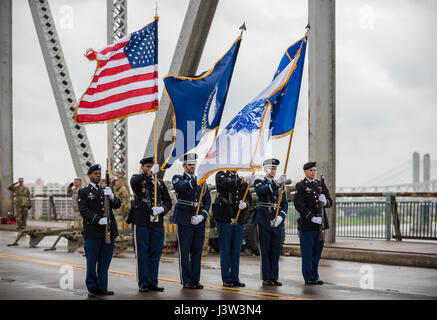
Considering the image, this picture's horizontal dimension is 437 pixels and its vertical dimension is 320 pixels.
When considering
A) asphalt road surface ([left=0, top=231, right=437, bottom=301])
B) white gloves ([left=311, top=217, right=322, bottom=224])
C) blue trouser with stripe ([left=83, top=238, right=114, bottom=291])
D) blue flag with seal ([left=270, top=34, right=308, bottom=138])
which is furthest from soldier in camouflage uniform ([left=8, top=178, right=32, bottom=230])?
white gloves ([left=311, top=217, right=322, bottom=224])

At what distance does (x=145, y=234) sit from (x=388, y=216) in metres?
9.49

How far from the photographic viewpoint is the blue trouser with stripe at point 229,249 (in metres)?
9.18

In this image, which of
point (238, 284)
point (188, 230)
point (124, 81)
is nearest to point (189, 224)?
point (188, 230)

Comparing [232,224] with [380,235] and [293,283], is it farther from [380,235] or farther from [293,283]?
[380,235]

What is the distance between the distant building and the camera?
91.5 feet

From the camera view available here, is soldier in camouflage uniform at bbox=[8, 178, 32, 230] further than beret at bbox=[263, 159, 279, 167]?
Yes

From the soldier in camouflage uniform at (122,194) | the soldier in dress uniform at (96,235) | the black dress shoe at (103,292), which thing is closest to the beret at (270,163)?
the soldier in dress uniform at (96,235)

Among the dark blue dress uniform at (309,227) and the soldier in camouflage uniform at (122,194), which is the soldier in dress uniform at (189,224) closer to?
the dark blue dress uniform at (309,227)

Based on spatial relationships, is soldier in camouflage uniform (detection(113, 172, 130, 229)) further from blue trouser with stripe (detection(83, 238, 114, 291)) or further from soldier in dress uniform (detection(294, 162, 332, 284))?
blue trouser with stripe (detection(83, 238, 114, 291))

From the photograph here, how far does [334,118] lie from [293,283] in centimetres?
648

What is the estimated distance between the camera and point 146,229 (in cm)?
849

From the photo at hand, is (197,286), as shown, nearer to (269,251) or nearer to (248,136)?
(269,251)

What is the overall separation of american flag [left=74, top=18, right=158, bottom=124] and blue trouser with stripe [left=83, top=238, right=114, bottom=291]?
1686 millimetres

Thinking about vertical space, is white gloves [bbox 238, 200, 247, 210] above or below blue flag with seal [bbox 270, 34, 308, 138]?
below
